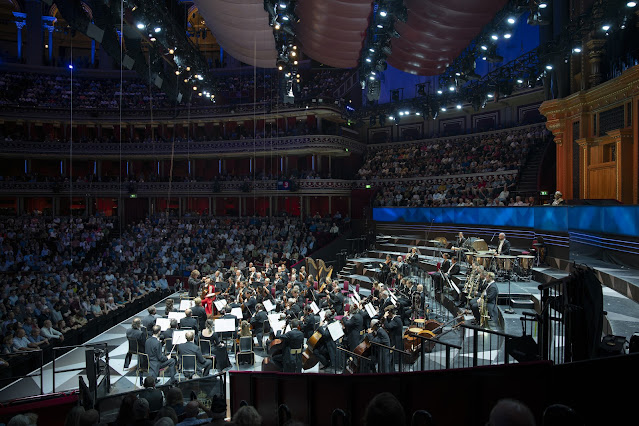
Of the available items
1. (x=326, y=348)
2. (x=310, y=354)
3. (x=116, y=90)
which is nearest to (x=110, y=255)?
(x=116, y=90)

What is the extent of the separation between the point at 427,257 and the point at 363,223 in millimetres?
7896

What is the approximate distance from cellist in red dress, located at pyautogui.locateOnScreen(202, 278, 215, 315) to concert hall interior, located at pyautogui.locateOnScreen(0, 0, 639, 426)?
0.10 m

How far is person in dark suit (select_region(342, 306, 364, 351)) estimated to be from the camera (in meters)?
9.63

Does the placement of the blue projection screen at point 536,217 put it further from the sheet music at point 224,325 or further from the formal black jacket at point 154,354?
the formal black jacket at point 154,354

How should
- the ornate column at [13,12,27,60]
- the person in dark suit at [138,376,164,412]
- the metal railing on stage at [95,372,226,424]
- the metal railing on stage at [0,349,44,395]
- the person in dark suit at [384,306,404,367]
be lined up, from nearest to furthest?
the person in dark suit at [138,376,164,412] → the metal railing on stage at [95,372,226,424] → the metal railing on stage at [0,349,44,395] → the person in dark suit at [384,306,404,367] → the ornate column at [13,12,27,60]

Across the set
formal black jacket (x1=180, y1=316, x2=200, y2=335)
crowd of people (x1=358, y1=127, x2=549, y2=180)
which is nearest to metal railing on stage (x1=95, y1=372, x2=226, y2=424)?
formal black jacket (x1=180, y1=316, x2=200, y2=335)

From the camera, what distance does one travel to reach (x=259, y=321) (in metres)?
11.5

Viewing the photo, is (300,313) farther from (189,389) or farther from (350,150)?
(350,150)

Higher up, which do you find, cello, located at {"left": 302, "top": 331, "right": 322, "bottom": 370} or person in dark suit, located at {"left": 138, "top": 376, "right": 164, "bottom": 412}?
person in dark suit, located at {"left": 138, "top": 376, "right": 164, "bottom": 412}

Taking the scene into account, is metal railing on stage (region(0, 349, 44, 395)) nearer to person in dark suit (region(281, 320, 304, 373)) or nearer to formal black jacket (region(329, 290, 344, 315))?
person in dark suit (region(281, 320, 304, 373))

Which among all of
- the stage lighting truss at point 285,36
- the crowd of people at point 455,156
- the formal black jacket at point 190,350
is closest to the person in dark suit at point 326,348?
the formal black jacket at point 190,350

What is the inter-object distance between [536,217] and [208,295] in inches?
467

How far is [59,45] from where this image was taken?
1487 inches

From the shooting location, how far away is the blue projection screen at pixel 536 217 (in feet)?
30.0
